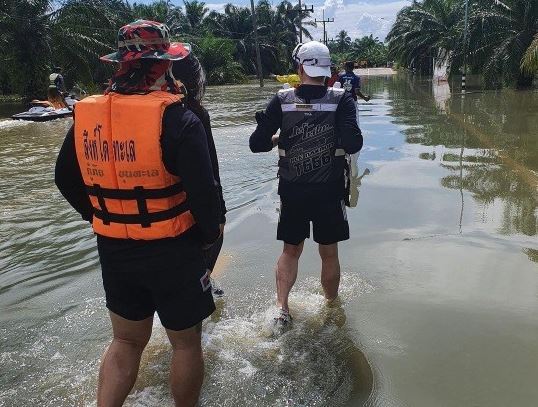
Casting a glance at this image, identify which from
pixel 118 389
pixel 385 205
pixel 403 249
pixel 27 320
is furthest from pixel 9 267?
pixel 385 205

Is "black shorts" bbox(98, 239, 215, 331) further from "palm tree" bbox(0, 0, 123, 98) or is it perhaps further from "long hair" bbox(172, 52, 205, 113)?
"palm tree" bbox(0, 0, 123, 98)

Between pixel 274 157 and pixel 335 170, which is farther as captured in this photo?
pixel 274 157

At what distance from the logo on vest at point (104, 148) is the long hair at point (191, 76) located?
2.05 ft

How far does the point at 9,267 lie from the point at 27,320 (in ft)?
4.28

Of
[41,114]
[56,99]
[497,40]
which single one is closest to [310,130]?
[41,114]

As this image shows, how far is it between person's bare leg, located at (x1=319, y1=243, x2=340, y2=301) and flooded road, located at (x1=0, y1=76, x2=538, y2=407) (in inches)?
5.2

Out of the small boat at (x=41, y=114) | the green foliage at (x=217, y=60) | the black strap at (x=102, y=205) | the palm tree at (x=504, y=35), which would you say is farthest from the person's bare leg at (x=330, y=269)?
the green foliage at (x=217, y=60)

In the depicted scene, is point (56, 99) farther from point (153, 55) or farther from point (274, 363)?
point (153, 55)

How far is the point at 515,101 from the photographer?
18828 mm

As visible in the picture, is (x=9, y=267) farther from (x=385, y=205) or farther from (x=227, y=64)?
(x=227, y=64)

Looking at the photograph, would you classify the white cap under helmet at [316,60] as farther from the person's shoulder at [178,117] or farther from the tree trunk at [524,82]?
the tree trunk at [524,82]

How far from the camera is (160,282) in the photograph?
2.29m

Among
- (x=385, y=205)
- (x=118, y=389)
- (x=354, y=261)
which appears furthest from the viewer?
(x=385, y=205)

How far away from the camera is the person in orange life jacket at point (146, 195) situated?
217 cm
